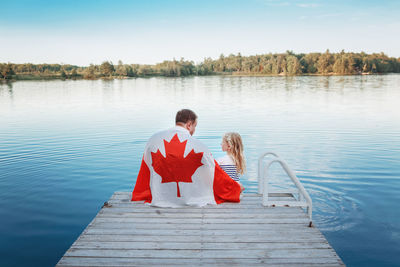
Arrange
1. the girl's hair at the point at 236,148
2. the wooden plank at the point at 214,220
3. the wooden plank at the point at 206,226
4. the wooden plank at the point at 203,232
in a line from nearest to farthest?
the wooden plank at the point at 203,232
the wooden plank at the point at 206,226
the wooden plank at the point at 214,220
the girl's hair at the point at 236,148

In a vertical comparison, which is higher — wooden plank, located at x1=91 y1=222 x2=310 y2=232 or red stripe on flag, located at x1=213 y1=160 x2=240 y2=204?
red stripe on flag, located at x1=213 y1=160 x2=240 y2=204

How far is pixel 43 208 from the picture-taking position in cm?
730

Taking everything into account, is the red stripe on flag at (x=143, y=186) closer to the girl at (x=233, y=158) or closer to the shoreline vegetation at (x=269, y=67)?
the girl at (x=233, y=158)

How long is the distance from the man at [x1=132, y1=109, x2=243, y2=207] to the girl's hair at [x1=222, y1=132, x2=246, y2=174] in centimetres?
42

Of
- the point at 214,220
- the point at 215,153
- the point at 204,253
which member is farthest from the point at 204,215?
the point at 215,153


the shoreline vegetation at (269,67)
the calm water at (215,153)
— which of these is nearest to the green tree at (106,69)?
the shoreline vegetation at (269,67)

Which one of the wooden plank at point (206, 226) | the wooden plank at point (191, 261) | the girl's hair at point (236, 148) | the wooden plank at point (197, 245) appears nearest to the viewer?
the wooden plank at point (191, 261)

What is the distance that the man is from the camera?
191 inches

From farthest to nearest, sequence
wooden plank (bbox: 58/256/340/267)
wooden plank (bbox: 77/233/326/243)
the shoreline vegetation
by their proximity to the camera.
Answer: the shoreline vegetation → wooden plank (bbox: 77/233/326/243) → wooden plank (bbox: 58/256/340/267)

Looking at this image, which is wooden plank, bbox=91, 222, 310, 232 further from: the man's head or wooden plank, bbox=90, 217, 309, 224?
the man's head

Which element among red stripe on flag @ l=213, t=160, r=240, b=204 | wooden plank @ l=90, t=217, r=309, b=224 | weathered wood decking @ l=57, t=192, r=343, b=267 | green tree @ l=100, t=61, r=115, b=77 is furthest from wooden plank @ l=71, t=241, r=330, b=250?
green tree @ l=100, t=61, r=115, b=77

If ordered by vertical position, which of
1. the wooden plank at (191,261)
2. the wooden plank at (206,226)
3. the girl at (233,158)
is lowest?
the wooden plank at (191,261)

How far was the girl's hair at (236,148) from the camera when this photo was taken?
17.8 feet

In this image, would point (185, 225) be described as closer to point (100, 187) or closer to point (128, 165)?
point (100, 187)
